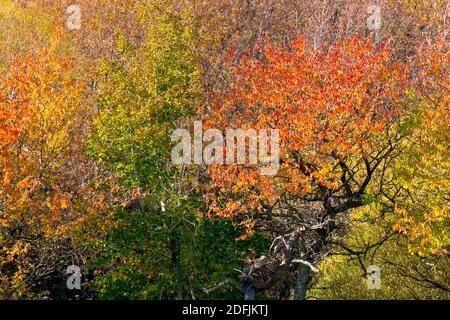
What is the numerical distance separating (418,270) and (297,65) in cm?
1174

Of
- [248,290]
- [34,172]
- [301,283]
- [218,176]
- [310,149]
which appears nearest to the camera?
[248,290]

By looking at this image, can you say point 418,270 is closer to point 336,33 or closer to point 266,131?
point 266,131

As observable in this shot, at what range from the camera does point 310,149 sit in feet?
98.2

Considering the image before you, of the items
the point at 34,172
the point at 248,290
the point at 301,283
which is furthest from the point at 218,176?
the point at 34,172

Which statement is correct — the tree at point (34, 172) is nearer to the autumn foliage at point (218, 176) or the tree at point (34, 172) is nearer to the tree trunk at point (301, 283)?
the autumn foliage at point (218, 176)

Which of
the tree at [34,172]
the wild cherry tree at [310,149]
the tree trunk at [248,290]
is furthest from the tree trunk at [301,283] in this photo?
the tree at [34,172]

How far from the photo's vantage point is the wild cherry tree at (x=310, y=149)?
94.4 ft

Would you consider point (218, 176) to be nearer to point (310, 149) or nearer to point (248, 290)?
point (310, 149)

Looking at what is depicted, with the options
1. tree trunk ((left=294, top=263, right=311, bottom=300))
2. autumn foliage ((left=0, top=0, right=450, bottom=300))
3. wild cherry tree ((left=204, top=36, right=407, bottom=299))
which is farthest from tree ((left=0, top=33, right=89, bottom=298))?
tree trunk ((left=294, top=263, right=311, bottom=300))

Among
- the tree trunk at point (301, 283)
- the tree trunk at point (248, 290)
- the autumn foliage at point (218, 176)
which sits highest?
the autumn foliage at point (218, 176)

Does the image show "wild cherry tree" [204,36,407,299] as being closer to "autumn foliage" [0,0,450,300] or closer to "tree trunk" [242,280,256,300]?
"autumn foliage" [0,0,450,300]

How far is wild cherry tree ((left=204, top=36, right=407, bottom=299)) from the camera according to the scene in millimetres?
28781

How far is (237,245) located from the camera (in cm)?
3142
